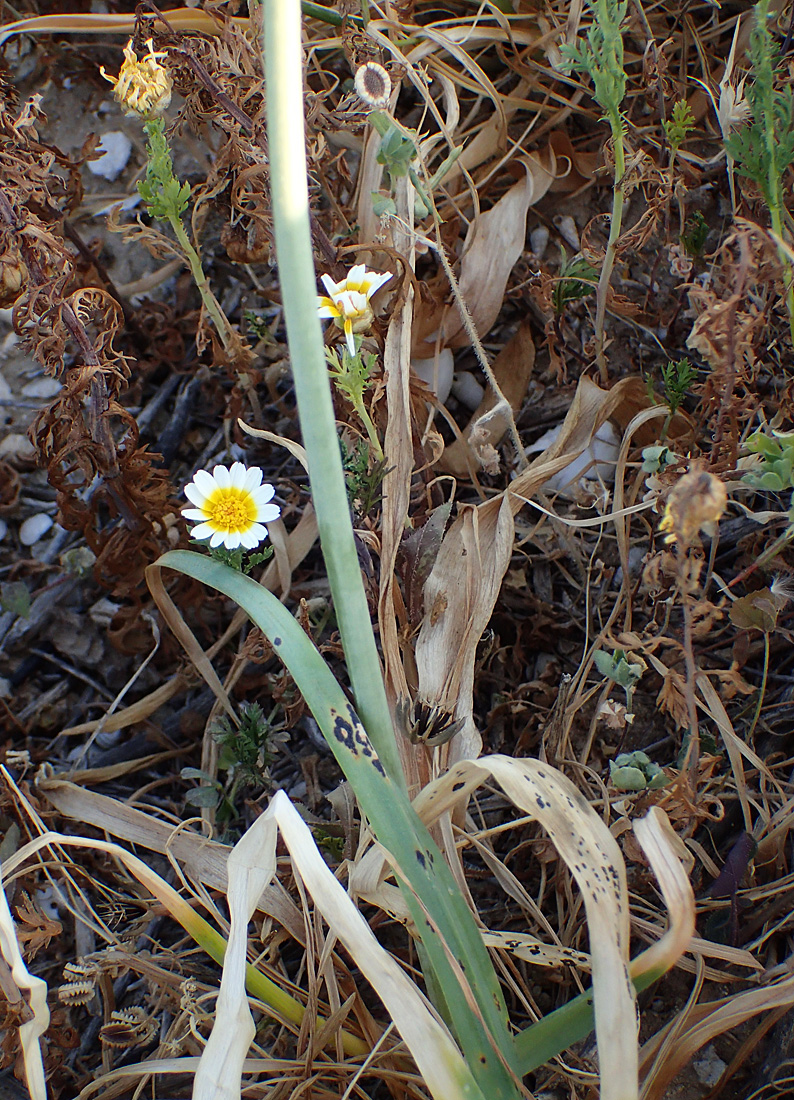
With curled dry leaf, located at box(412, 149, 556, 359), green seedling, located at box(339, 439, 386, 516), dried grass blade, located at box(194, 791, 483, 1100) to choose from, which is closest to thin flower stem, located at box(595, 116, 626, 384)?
curled dry leaf, located at box(412, 149, 556, 359)

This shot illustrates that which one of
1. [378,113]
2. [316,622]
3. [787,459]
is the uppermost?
[378,113]

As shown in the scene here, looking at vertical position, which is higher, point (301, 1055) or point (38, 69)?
point (38, 69)

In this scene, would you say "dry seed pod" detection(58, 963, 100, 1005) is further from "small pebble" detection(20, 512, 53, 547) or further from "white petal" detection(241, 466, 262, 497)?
"small pebble" detection(20, 512, 53, 547)

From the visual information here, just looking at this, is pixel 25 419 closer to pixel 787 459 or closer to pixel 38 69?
pixel 38 69

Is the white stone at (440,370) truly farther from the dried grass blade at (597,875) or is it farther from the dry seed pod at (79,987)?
the dry seed pod at (79,987)

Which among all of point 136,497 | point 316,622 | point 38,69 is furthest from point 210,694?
point 38,69

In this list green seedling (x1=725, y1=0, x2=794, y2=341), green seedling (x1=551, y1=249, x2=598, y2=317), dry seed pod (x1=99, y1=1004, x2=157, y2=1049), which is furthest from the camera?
green seedling (x1=551, y1=249, x2=598, y2=317)

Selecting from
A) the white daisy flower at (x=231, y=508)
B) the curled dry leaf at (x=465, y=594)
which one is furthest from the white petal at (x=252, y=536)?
the curled dry leaf at (x=465, y=594)
